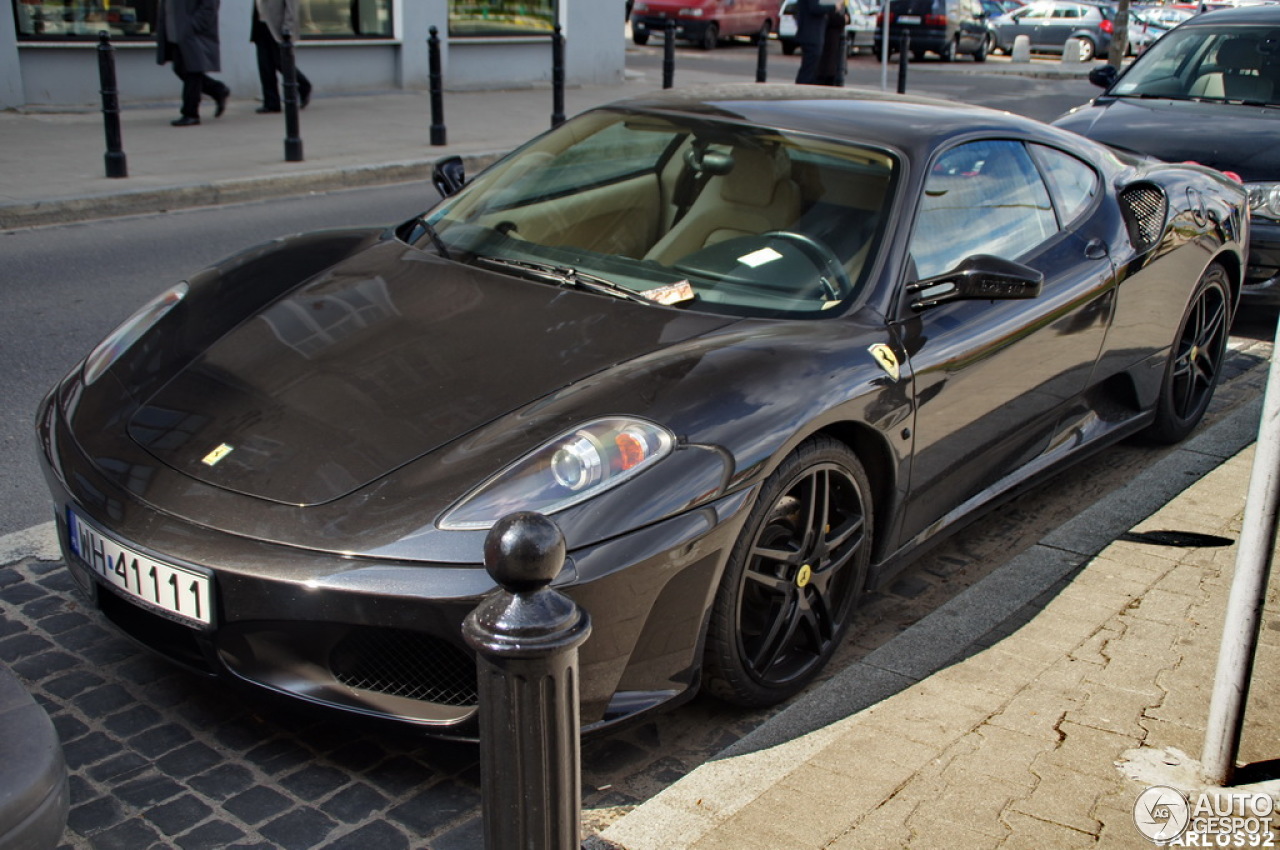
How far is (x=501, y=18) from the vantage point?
18.5 m

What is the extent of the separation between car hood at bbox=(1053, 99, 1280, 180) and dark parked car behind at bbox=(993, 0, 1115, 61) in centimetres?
2527

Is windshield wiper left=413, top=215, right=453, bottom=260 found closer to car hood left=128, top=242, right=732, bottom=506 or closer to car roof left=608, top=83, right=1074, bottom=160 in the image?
car hood left=128, top=242, right=732, bottom=506

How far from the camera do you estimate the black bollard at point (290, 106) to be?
11.2 m

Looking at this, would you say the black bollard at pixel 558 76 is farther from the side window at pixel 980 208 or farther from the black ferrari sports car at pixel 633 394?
the side window at pixel 980 208

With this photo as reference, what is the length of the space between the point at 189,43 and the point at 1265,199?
380 inches

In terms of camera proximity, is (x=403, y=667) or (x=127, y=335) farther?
(x=127, y=335)

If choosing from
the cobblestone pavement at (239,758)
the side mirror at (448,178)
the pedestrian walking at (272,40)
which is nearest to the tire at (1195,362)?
the cobblestone pavement at (239,758)

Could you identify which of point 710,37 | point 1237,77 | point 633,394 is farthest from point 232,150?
point 710,37

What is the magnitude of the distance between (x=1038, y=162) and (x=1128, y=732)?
2.25m

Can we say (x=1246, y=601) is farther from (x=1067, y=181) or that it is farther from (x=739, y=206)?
(x=1067, y=181)

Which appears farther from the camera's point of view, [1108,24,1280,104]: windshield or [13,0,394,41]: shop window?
[13,0,394,41]: shop window

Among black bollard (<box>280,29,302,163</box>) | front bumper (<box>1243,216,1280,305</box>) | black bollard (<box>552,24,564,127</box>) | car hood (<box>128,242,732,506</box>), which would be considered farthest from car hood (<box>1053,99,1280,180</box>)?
black bollard (<box>552,24,564,127</box>)

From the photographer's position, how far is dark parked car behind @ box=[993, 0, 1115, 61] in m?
32.1

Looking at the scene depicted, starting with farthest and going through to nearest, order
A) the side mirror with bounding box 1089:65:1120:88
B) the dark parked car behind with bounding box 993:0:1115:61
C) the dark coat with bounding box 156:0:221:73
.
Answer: the dark parked car behind with bounding box 993:0:1115:61, the dark coat with bounding box 156:0:221:73, the side mirror with bounding box 1089:65:1120:88
